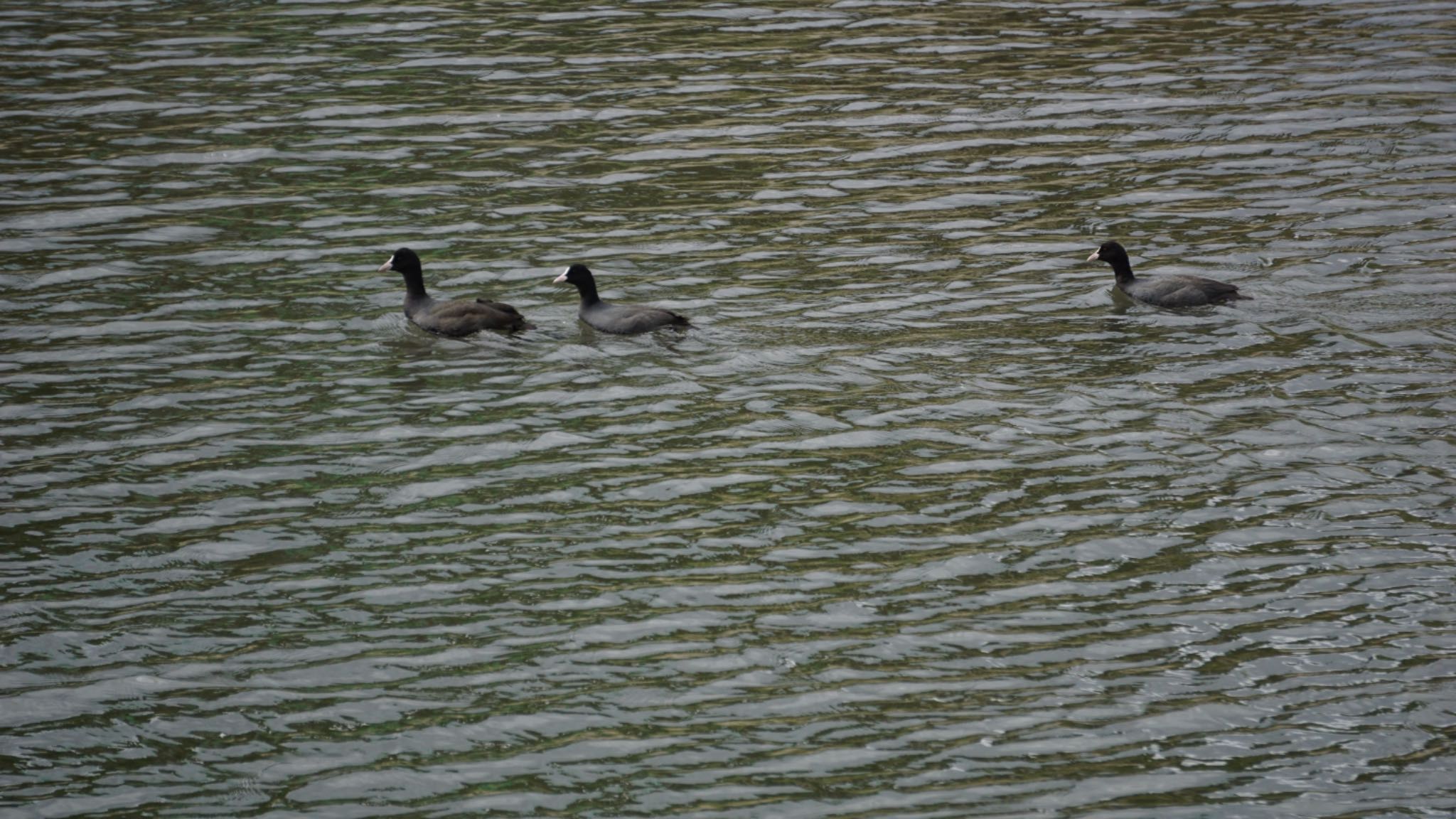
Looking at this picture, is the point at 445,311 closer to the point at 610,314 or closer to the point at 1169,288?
the point at 610,314

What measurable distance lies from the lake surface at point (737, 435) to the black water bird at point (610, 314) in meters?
0.16

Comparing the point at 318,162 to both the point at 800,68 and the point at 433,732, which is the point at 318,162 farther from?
the point at 433,732

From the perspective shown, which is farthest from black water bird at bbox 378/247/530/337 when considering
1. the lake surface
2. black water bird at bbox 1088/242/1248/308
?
black water bird at bbox 1088/242/1248/308

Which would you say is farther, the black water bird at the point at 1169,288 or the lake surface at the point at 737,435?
the black water bird at the point at 1169,288

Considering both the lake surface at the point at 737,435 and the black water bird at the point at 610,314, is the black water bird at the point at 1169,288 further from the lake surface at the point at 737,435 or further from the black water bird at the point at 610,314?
the black water bird at the point at 610,314

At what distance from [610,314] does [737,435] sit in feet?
8.75

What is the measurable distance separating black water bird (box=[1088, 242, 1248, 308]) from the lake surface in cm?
26

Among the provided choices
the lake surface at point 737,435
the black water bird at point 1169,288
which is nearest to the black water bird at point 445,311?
the lake surface at point 737,435

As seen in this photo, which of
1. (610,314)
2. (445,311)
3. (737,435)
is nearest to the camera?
(737,435)

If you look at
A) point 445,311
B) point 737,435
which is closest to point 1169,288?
point 737,435

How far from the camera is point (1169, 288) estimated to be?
15.8 meters

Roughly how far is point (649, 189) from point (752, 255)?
252 cm

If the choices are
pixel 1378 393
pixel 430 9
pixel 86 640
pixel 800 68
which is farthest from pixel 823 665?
pixel 430 9

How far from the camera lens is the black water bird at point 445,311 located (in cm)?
1553
